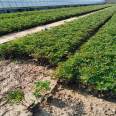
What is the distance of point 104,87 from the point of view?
4.61 metres

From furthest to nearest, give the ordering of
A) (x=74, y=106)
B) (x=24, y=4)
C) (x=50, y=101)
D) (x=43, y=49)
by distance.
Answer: (x=24, y=4) < (x=43, y=49) < (x=50, y=101) < (x=74, y=106)

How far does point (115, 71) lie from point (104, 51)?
5.53 feet

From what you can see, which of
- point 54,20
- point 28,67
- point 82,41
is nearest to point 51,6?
point 54,20

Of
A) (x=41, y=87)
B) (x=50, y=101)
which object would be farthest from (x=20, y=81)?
(x=50, y=101)

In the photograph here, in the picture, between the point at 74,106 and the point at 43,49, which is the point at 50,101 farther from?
the point at 43,49

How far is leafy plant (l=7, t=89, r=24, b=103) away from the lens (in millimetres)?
4320

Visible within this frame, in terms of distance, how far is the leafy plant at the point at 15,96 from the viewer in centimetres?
432

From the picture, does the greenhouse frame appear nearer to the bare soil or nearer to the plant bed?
the plant bed

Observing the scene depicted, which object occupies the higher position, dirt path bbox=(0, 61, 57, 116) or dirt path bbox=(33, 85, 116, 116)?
dirt path bbox=(0, 61, 57, 116)

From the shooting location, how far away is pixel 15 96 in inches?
176

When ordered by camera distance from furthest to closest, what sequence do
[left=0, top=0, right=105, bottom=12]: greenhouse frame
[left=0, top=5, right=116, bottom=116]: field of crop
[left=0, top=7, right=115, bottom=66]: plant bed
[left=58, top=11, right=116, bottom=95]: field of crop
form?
[left=0, top=0, right=105, bottom=12]: greenhouse frame < [left=0, top=7, right=115, bottom=66]: plant bed < [left=58, top=11, right=116, bottom=95]: field of crop < [left=0, top=5, right=116, bottom=116]: field of crop

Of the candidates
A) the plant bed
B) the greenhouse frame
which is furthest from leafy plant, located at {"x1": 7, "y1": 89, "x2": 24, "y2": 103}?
the greenhouse frame

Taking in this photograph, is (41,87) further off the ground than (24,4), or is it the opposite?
(41,87)

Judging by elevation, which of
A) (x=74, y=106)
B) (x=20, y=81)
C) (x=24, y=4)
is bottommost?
(x=24, y=4)
